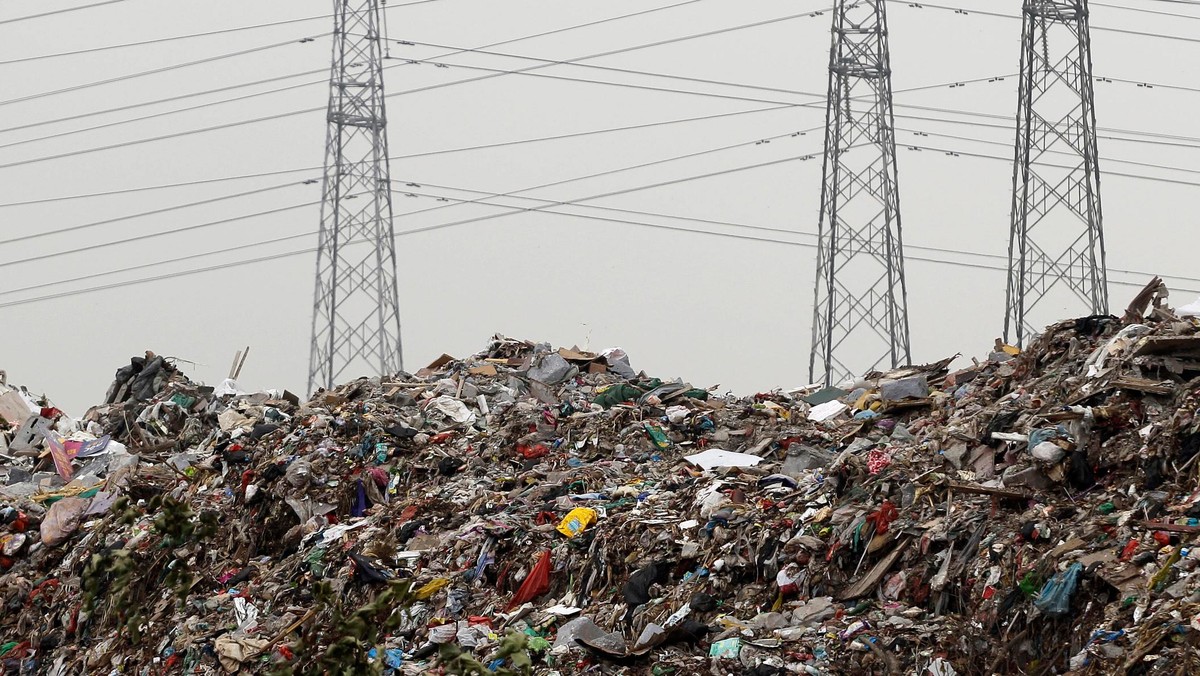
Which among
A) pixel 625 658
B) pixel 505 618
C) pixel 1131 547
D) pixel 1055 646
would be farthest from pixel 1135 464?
pixel 505 618

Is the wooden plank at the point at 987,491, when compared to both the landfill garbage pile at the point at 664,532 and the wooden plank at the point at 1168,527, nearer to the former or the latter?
the landfill garbage pile at the point at 664,532

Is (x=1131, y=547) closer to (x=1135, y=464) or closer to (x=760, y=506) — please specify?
(x=1135, y=464)

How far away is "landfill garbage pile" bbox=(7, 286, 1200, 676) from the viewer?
7.67 meters

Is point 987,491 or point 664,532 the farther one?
point 664,532

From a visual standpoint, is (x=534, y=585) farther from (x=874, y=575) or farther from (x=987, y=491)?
(x=987, y=491)

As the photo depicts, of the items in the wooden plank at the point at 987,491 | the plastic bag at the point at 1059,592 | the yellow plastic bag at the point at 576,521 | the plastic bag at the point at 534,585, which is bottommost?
the plastic bag at the point at 534,585

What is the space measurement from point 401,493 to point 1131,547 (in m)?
7.38

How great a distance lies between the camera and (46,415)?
19750mm

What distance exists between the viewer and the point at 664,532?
9.93 meters

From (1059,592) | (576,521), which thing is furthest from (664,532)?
(1059,592)

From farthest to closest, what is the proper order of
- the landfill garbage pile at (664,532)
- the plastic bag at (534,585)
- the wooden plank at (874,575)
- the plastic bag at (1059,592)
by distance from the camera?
1. the plastic bag at (534,585)
2. the wooden plank at (874,575)
3. the landfill garbage pile at (664,532)
4. the plastic bag at (1059,592)

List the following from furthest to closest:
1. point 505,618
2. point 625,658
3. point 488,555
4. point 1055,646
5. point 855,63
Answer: point 855,63, point 488,555, point 505,618, point 625,658, point 1055,646

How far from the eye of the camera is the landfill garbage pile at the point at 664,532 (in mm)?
7668

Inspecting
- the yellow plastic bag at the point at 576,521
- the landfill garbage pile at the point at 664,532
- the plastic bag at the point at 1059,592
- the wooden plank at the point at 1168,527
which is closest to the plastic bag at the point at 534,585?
the landfill garbage pile at the point at 664,532
